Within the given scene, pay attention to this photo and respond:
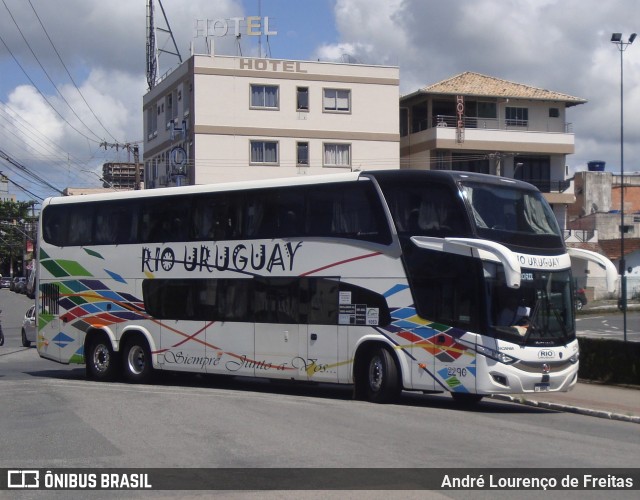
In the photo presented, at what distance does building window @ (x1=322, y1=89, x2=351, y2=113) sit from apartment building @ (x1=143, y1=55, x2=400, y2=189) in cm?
6

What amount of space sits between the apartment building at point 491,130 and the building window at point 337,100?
5906 millimetres

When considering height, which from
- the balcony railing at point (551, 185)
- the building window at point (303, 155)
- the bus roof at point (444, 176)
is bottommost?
the bus roof at point (444, 176)

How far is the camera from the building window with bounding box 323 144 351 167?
173ft

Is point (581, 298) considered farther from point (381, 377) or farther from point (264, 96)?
point (381, 377)

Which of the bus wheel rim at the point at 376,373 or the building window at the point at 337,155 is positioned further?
the building window at the point at 337,155

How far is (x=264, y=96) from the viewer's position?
5150cm

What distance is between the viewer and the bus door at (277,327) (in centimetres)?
1866

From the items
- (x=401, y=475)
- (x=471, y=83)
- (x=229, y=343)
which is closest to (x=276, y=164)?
(x=471, y=83)

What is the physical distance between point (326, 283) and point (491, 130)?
4026cm

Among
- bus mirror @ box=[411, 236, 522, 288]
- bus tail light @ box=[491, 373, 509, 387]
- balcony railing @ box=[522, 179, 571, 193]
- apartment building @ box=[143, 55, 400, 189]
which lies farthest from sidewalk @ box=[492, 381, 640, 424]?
balcony railing @ box=[522, 179, 571, 193]

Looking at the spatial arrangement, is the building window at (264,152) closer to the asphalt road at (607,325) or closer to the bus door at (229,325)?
the asphalt road at (607,325)

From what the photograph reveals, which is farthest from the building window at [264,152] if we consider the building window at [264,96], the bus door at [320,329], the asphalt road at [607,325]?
the bus door at [320,329]

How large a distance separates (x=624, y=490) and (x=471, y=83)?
51.9m

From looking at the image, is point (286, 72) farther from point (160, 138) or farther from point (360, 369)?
point (360, 369)
